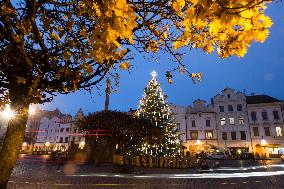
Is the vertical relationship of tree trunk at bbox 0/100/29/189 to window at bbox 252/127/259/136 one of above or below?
below

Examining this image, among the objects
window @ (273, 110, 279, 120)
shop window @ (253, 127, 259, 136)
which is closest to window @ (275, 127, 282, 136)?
window @ (273, 110, 279, 120)

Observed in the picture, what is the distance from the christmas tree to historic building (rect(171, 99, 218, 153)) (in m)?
25.4

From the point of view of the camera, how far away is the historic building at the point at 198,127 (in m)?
50.5

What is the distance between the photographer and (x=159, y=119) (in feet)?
89.3

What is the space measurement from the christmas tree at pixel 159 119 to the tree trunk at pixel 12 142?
70.3 ft

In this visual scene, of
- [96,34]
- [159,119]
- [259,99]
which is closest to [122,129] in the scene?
[159,119]

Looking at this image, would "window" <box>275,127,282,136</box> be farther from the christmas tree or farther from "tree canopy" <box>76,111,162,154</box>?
"tree canopy" <box>76,111,162,154</box>

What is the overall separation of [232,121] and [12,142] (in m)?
50.7

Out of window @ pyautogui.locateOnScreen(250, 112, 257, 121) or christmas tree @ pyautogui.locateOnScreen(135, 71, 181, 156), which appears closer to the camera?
christmas tree @ pyautogui.locateOnScreen(135, 71, 181, 156)

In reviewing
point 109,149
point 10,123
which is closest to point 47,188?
point 10,123

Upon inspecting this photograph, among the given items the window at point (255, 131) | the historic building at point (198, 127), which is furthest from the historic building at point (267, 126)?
the historic building at point (198, 127)

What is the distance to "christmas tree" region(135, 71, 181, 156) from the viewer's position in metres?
25.9

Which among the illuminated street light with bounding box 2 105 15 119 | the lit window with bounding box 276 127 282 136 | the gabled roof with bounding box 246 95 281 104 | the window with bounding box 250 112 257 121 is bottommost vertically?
the illuminated street light with bounding box 2 105 15 119

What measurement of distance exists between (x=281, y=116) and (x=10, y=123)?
172 ft
